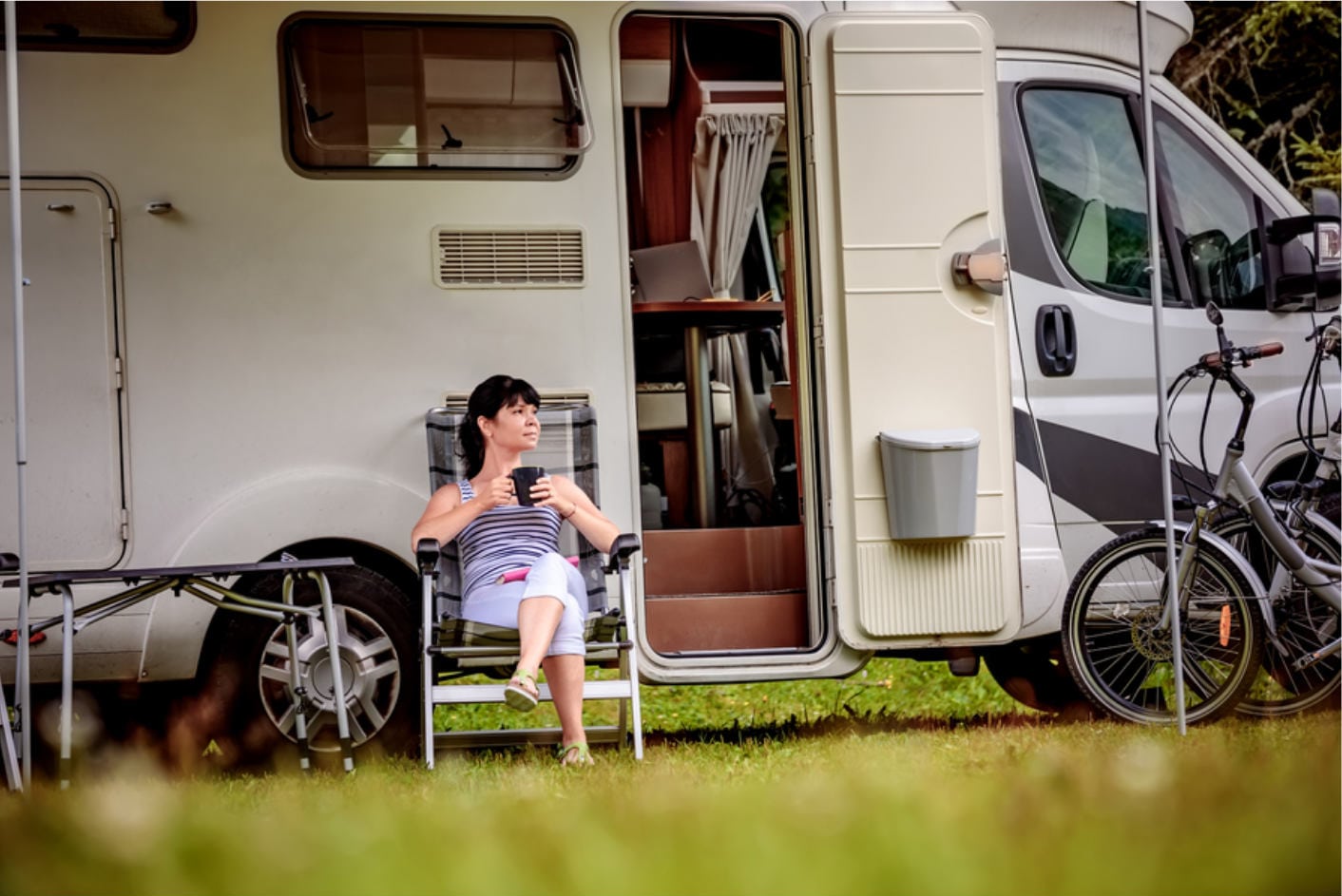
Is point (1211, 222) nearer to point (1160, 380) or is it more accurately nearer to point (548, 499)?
point (1160, 380)

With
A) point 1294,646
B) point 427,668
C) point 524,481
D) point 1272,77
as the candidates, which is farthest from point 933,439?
point 1272,77

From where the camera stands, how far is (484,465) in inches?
176

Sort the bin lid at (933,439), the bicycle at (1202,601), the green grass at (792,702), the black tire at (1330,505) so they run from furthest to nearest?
the green grass at (792,702), the black tire at (1330,505), the bicycle at (1202,601), the bin lid at (933,439)

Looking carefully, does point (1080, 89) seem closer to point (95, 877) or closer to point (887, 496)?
point (887, 496)

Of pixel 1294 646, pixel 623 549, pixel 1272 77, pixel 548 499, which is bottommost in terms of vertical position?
pixel 1294 646

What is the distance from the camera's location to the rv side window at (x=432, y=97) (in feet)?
14.9

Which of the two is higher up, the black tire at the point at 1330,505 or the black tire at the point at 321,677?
the black tire at the point at 1330,505

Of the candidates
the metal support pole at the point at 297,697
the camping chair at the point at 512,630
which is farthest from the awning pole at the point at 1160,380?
the metal support pole at the point at 297,697

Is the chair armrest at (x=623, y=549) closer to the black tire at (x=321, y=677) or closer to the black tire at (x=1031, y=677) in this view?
the black tire at (x=321, y=677)

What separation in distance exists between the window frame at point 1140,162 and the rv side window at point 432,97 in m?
1.39

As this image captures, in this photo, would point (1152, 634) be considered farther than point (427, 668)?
Yes

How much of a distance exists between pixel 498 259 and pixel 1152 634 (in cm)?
222

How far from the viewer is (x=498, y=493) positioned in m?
4.38

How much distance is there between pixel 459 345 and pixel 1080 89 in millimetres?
2103
